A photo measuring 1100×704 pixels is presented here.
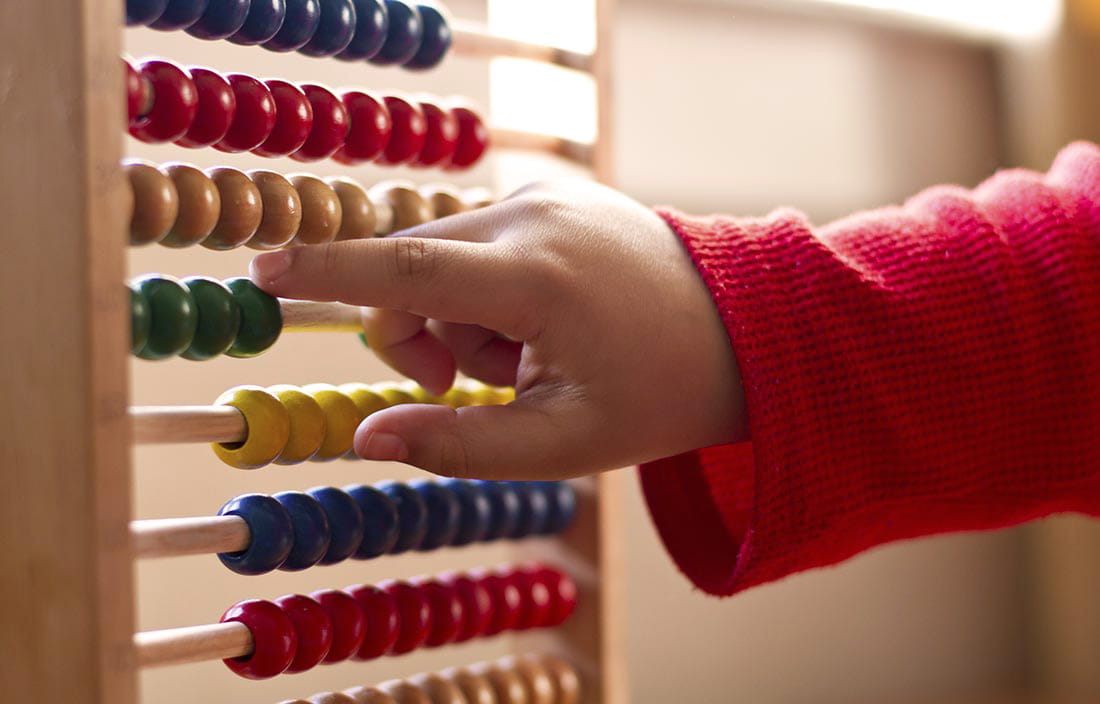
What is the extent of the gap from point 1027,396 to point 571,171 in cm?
43

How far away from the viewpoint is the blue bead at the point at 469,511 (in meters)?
0.81

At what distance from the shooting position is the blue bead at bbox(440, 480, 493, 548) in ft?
2.66

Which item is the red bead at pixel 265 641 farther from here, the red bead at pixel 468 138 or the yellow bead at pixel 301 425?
the red bead at pixel 468 138

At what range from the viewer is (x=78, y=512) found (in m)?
0.54

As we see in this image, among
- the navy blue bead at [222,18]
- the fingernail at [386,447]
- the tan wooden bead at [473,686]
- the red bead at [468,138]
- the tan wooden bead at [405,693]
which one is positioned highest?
the navy blue bead at [222,18]

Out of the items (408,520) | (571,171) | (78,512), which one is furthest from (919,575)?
(78,512)

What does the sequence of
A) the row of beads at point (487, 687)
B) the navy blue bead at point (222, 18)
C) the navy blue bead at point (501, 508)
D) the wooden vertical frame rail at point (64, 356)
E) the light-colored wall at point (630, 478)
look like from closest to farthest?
the wooden vertical frame rail at point (64, 356) < the navy blue bead at point (222, 18) < the row of beads at point (487, 687) < the navy blue bead at point (501, 508) < the light-colored wall at point (630, 478)

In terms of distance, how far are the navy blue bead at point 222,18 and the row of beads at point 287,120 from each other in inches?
0.9

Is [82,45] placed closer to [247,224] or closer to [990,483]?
[247,224]

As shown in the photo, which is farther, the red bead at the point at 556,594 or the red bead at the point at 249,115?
the red bead at the point at 556,594

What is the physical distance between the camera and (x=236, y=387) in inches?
28.8

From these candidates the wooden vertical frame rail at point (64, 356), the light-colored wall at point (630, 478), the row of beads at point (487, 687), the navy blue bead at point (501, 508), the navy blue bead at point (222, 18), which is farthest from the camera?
the light-colored wall at point (630, 478)

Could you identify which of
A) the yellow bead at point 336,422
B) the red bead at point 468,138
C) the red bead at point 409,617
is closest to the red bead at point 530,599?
the red bead at point 409,617

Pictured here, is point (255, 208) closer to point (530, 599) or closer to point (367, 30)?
point (367, 30)
